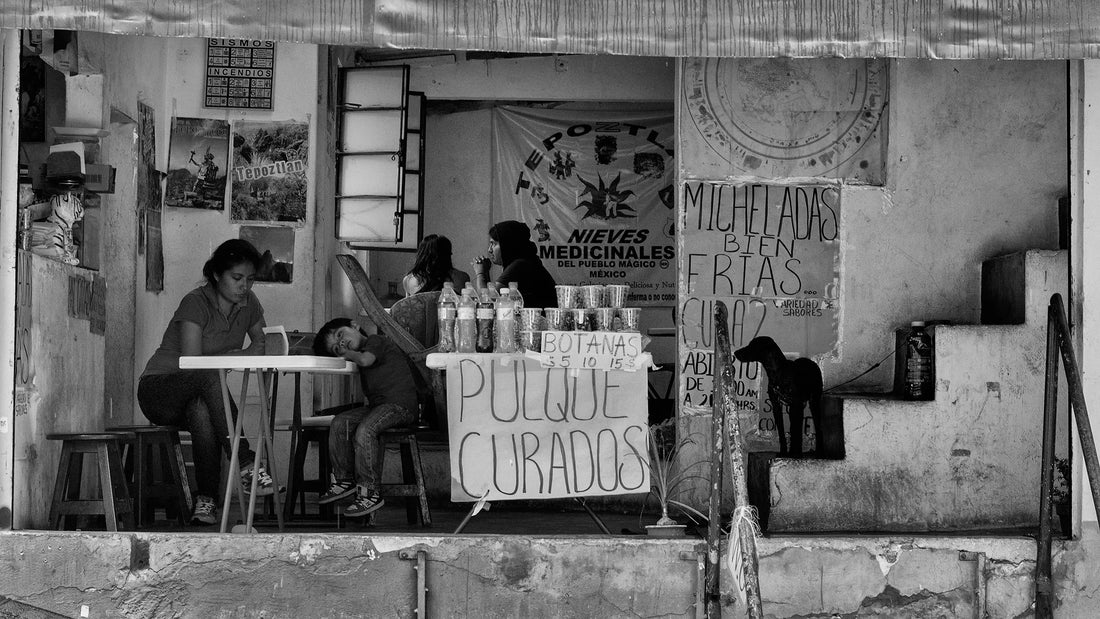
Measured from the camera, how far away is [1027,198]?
6656mm

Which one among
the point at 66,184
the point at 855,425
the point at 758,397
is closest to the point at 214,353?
the point at 66,184

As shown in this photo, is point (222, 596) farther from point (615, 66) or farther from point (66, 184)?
point (615, 66)

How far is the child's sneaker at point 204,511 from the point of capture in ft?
21.8

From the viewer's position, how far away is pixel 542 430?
5.86m

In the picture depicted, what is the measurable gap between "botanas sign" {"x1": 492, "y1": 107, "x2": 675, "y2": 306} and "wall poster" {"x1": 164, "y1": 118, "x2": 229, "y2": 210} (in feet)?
9.75

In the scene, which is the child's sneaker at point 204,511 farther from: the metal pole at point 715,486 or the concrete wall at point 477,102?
the concrete wall at point 477,102

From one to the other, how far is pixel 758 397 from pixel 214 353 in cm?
309

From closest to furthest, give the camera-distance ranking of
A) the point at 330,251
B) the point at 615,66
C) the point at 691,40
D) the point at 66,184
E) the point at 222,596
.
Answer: the point at 691,40, the point at 222,596, the point at 66,184, the point at 330,251, the point at 615,66

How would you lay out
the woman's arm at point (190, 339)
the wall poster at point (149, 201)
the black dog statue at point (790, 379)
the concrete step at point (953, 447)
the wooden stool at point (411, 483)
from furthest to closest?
the wall poster at point (149, 201), the woman's arm at point (190, 339), the wooden stool at point (411, 483), the black dog statue at point (790, 379), the concrete step at point (953, 447)

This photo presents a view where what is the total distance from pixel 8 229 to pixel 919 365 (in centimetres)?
442

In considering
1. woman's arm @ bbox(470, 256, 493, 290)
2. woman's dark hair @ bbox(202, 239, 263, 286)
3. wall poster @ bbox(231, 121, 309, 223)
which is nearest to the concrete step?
woman's arm @ bbox(470, 256, 493, 290)

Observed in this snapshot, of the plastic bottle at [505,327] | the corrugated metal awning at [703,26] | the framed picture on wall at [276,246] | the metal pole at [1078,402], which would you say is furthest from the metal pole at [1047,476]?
the framed picture on wall at [276,246]

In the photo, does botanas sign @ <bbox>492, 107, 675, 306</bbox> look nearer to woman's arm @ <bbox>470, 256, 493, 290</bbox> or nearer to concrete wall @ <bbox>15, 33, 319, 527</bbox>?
woman's arm @ <bbox>470, 256, 493, 290</bbox>

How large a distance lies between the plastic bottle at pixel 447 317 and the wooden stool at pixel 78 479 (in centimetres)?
168
